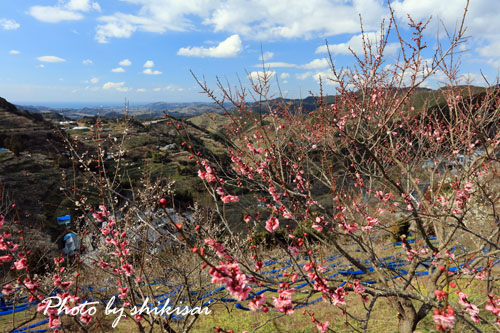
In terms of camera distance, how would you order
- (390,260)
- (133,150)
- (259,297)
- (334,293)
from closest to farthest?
(259,297) → (334,293) → (390,260) → (133,150)

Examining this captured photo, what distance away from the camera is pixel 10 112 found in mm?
39750

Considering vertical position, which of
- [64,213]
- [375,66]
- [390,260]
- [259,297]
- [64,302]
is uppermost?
[375,66]

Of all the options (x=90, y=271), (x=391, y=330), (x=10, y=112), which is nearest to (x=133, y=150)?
(x=10, y=112)

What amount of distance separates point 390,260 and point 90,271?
1140 centimetres

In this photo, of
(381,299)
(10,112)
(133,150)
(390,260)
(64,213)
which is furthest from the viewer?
(10,112)

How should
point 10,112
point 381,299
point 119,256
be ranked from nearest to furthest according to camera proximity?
1. point 119,256
2. point 381,299
3. point 10,112

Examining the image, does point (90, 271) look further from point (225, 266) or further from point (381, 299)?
point (225, 266)

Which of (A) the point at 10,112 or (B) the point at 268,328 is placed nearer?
(B) the point at 268,328

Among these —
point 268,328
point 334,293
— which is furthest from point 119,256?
point 268,328

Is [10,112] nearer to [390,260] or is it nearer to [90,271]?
[90,271]

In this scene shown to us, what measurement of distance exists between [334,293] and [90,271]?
36.5ft

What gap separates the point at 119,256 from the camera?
10.9ft

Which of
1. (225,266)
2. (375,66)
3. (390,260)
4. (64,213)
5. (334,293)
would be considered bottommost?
(64,213)

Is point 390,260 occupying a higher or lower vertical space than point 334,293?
lower
